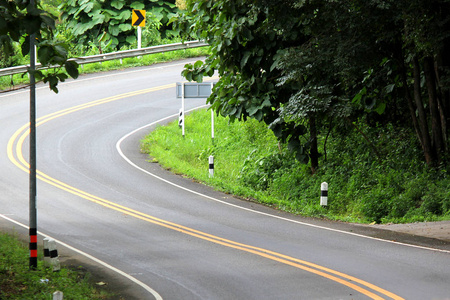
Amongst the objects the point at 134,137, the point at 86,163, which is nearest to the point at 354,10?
the point at 86,163

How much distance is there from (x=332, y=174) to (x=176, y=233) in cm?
683

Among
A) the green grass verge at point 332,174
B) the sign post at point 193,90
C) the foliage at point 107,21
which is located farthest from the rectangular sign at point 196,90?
the foliage at point 107,21

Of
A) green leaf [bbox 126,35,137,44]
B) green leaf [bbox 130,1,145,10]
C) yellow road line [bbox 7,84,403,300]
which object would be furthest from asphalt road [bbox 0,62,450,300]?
green leaf [bbox 130,1,145,10]

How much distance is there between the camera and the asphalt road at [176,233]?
10438 millimetres

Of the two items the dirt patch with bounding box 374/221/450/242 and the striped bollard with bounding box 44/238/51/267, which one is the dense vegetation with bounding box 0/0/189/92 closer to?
the dirt patch with bounding box 374/221/450/242

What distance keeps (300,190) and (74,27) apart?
24.8 meters

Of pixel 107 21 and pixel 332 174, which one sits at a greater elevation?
pixel 107 21

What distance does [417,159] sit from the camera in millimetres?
18500

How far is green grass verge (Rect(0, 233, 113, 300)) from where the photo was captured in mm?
9891

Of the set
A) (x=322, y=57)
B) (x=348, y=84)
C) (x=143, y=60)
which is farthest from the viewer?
(x=143, y=60)

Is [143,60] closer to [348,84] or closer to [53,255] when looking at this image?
[348,84]

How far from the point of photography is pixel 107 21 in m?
40.0

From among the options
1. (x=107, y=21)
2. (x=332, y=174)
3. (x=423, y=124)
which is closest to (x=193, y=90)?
(x=332, y=174)

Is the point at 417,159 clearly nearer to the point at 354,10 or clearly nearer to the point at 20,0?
the point at 354,10
